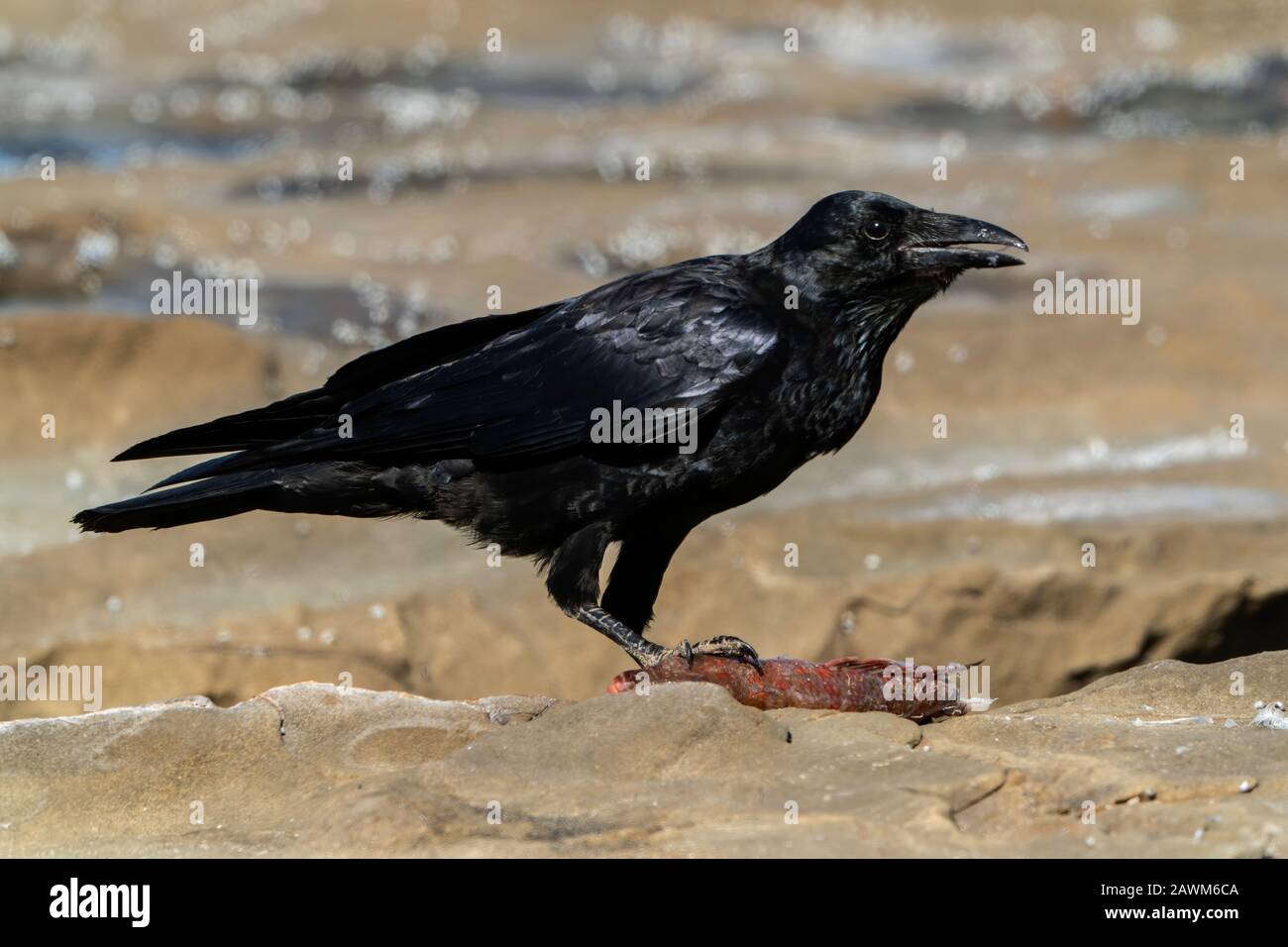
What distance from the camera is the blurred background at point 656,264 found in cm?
723

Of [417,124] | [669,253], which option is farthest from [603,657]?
[417,124]

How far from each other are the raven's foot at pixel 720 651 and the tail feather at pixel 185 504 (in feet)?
4.05

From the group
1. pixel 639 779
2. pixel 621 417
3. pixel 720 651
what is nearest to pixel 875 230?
pixel 621 417

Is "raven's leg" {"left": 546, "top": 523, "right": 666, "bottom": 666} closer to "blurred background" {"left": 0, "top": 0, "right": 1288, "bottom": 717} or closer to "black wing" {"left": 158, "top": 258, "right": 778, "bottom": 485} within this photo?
"black wing" {"left": 158, "top": 258, "right": 778, "bottom": 485}

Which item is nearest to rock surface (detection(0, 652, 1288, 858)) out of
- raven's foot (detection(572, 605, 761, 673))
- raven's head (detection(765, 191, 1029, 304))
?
raven's foot (detection(572, 605, 761, 673))

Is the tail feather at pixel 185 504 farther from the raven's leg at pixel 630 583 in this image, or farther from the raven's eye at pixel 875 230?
the raven's eye at pixel 875 230

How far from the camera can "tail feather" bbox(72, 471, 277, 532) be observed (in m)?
4.84

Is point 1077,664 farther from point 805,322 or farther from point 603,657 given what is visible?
point 805,322

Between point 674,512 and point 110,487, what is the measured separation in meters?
4.20

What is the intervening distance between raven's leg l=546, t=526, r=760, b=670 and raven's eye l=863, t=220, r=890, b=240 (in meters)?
1.00

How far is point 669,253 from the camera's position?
36.7 feet

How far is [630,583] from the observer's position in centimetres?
529

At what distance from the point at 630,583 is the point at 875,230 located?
1295mm

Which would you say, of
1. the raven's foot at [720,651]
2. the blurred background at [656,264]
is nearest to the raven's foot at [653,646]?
the raven's foot at [720,651]
